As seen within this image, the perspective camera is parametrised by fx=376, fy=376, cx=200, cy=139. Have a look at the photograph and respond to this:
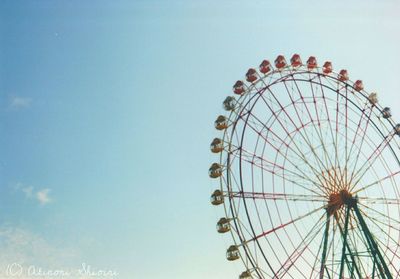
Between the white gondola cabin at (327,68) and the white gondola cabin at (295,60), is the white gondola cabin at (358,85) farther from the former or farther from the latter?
the white gondola cabin at (295,60)

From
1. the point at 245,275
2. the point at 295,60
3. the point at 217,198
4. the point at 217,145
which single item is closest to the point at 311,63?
the point at 295,60

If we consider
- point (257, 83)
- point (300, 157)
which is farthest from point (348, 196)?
point (257, 83)

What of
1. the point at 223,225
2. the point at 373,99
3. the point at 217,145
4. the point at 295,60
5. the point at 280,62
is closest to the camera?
the point at 223,225

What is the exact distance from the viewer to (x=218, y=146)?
19.2 m

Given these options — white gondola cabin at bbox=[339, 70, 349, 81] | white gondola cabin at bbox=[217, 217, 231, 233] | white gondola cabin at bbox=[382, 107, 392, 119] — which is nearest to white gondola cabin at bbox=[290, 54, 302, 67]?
white gondola cabin at bbox=[339, 70, 349, 81]

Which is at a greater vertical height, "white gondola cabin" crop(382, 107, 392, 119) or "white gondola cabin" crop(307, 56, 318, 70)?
"white gondola cabin" crop(307, 56, 318, 70)

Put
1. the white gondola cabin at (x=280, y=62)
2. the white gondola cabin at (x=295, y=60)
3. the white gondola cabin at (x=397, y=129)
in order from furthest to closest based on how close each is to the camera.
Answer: the white gondola cabin at (x=397, y=129), the white gondola cabin at (x=295, y=60), the white gondola cabin at (x=280, y=62)

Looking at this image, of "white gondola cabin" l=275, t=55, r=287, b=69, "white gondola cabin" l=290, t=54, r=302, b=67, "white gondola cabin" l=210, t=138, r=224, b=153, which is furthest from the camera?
"white gondola cabin" l=290, t=54, r=302, b=67

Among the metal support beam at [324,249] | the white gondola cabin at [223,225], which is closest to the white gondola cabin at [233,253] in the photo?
the white gondola cabin at [223,225]

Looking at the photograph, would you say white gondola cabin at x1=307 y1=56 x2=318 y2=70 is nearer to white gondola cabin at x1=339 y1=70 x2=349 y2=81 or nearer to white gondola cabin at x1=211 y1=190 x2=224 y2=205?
white gondola cabin at x1=339 y1=70 x2=349 y2=81

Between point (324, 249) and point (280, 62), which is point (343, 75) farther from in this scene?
point (324, 249)

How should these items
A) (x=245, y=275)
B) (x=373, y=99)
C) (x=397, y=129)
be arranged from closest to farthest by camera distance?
(x=245, y=275), (x=397, y=129), (x=373, y=99)

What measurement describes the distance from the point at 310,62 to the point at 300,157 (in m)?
6.45

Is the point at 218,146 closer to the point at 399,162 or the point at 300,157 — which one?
the point at 300,157
